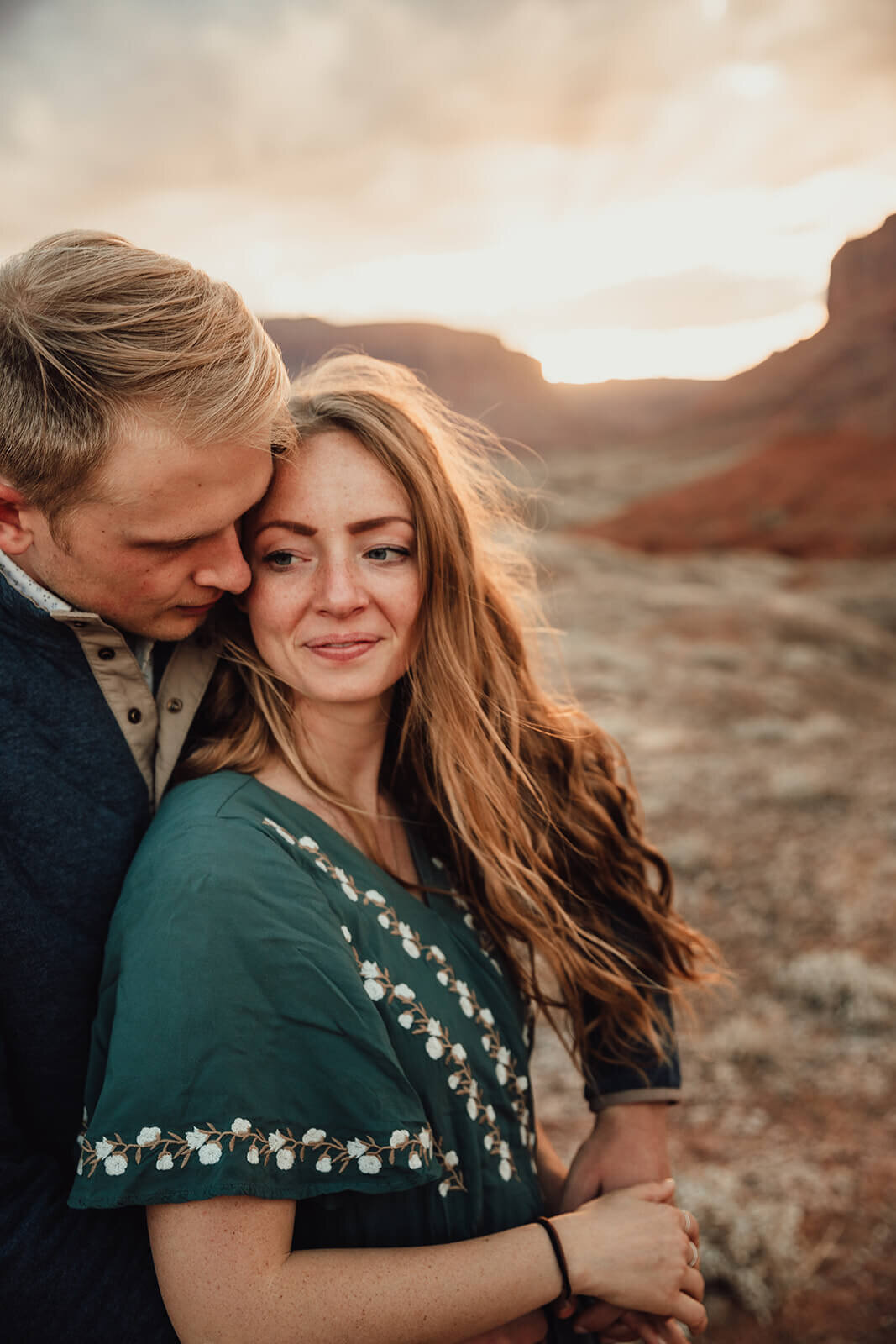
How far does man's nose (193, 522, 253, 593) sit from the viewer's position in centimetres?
166

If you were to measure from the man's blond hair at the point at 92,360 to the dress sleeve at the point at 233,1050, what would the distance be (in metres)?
0.64

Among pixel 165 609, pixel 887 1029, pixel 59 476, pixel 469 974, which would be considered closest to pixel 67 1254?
pixel 469 974

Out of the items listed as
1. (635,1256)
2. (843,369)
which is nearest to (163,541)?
(635,1256)

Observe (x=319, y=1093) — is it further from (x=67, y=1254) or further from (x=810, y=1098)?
(x=810, y=1098)

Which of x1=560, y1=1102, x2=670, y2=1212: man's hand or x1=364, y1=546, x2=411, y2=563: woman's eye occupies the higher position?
x1=364, y1=546, x2=411, y2=563: woman's eye

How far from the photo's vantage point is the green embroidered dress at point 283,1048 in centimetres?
121

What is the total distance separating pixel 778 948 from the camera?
4906 mm

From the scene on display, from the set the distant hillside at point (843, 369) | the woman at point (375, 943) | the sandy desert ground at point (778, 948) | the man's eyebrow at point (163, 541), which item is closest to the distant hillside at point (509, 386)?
the distant hillside at point (843, 369)

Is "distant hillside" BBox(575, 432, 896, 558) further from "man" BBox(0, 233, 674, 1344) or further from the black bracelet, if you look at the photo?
"man" BBox(0, 233, 674, 1344)

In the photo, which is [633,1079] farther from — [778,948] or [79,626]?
[778,948]

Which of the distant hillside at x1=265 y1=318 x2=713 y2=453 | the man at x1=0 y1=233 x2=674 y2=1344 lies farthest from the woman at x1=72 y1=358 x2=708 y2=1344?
the distant hillside at x1=265 y1=318 x2=713 y2=453

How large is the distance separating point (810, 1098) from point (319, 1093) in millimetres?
3232

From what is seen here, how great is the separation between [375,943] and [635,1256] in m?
0.77

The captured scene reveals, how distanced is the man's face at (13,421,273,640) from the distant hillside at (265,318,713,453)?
239ft
